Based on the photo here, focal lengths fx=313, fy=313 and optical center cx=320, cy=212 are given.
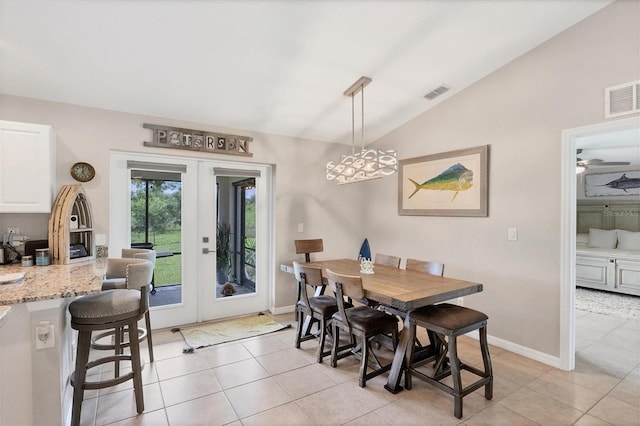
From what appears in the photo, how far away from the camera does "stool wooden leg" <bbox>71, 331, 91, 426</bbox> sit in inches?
76.7

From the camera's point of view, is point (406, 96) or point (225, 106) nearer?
point (225, 106)

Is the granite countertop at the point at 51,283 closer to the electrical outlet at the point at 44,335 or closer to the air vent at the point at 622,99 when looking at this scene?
the electrical outlet at the point at 44,335

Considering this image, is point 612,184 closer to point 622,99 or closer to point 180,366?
point 622,99

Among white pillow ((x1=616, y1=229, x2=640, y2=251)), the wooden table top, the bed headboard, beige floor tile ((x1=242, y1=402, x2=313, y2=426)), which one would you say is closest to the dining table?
the wooden table top

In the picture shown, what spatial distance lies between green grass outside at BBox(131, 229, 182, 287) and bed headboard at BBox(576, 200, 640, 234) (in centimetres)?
761

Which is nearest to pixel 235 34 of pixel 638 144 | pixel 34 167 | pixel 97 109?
pixel 97 109

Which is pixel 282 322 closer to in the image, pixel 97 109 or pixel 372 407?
pixel 372 407

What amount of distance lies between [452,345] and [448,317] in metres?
0.22

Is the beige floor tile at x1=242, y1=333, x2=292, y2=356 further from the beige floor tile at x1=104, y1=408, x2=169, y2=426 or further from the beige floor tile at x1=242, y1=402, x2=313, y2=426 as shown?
the beige floor tile at x1=104, y1=408, x2=169, y2=426

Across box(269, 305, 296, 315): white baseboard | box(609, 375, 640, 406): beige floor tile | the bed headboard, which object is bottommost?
box(609, 375, 640, 406): beige floor tile

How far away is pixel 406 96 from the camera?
372 cm

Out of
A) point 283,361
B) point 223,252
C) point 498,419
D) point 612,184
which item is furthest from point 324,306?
point 612,184

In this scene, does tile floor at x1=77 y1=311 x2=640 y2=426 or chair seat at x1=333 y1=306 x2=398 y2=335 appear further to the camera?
chair seat at x1=333 y1=306 x2=398 y2=335

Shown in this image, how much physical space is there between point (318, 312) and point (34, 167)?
283 cm
